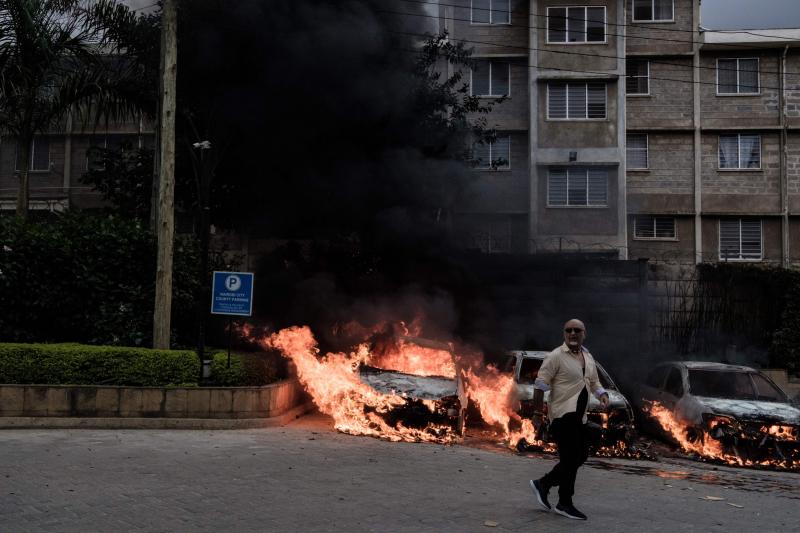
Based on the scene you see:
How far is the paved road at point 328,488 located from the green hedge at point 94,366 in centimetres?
91

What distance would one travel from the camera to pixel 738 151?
24188 mm

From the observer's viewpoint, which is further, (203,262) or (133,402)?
(203,262)

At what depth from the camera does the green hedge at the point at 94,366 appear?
10445 millimetres

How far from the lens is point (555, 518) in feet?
19.8

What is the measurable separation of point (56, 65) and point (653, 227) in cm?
1786

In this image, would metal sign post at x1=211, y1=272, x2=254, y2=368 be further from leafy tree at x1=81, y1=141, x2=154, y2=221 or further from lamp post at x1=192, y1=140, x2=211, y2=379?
leafy tree at x1=81, y1=141, x2=154, y2=221

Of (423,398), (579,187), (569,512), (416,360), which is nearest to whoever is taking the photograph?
(569,512)

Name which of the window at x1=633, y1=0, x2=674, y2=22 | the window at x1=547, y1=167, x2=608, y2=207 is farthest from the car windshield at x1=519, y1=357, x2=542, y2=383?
the window at x1=633, y1=0, x2=674, y2=22

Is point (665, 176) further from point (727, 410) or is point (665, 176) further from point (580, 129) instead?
point (727, 410)

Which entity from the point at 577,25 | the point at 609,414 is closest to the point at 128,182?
the point at 609,414

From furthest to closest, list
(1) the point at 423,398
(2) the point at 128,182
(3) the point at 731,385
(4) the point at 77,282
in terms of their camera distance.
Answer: (2) the point at 128,182 → (4) the point at 77,282 → (3) the point at 731,385 → (1) the point at 423,398

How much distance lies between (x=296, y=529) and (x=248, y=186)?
1199 cm

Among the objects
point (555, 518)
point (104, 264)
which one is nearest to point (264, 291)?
point (104, 264)

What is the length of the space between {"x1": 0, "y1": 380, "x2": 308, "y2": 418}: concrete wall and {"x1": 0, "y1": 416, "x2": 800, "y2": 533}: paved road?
18.0 inches
